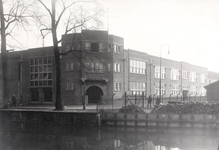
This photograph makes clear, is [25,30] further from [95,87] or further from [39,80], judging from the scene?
[39,80]

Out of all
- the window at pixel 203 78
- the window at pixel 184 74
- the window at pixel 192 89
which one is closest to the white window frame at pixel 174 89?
the window at pixel 184 74

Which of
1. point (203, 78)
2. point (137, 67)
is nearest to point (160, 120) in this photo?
point (137, 67)

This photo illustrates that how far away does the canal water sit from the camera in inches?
603

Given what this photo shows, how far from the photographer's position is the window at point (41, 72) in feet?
149

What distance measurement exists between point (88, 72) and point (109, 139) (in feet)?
76.4

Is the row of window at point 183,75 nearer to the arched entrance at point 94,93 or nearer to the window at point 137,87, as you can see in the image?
the window at point 137,87

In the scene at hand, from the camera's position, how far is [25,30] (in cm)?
2744

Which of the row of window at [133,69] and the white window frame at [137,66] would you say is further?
the white window frame at [137,66]

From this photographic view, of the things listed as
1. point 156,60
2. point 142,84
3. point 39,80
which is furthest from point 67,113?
point 156,60

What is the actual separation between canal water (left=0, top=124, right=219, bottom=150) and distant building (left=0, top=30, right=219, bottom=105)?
13.9 m

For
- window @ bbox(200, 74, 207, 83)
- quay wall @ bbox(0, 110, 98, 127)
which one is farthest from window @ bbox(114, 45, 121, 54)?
window @ bbox(200, 74, 207, 83)

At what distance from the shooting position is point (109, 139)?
17.7 m

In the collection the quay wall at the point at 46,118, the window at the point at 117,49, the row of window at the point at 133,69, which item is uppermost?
the window at the point at 117,49

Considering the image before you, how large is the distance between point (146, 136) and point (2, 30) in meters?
17.7
